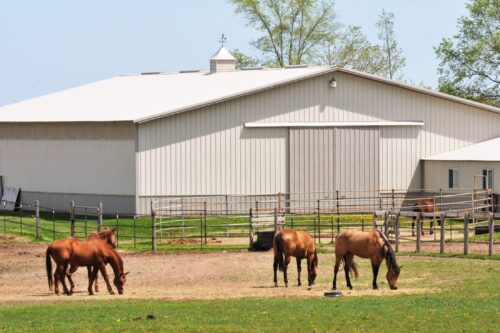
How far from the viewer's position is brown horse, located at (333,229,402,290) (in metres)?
24.9

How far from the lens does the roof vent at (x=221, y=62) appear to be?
2313 inches

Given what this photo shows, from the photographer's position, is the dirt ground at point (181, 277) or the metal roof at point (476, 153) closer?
the dirt ground at point (181, 277)

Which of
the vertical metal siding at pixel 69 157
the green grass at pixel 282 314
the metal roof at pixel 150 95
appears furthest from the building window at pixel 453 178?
the green grass at pixel 282 314

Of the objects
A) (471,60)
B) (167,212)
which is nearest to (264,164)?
(167,212)

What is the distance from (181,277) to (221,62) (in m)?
30.8

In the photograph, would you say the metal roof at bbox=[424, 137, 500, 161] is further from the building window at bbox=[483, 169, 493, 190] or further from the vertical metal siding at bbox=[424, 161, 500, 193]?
the building window at bbox=[483, 169, 493, 190]

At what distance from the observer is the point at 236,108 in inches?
1874

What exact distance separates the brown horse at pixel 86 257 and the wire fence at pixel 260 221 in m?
9.78

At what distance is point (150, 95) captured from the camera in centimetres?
5319

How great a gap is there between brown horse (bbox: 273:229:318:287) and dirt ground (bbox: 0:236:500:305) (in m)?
0.38

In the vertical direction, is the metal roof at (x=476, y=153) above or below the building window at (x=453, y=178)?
above

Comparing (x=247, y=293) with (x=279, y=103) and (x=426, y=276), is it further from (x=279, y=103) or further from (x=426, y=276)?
(x=279, y=103)

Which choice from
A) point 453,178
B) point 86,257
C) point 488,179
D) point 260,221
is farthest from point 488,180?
point 86,257

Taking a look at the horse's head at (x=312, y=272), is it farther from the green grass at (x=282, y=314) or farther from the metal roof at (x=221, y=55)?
the metal roof at (x=221, y=55)
